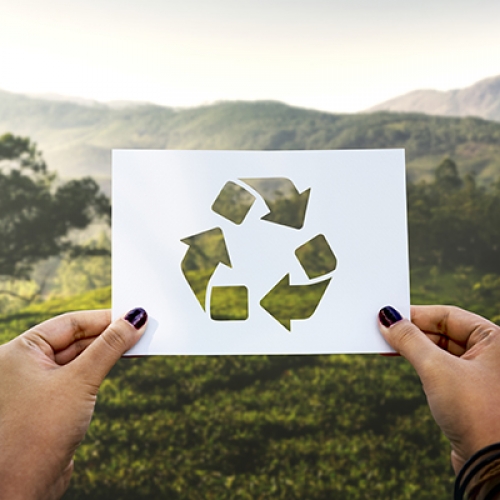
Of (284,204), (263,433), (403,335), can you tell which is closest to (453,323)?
(403,335)

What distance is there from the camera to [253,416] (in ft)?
9.48

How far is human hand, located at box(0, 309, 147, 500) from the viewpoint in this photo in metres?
0.88

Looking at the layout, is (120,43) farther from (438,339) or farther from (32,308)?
(438,339)

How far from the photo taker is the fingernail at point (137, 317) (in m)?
1.10

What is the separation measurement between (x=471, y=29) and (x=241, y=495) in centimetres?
357

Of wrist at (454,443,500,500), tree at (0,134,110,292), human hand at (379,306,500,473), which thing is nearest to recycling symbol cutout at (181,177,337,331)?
tree at (0,134,110,292)

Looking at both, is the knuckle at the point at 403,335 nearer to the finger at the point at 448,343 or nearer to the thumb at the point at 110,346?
the finger at the point at 448,343

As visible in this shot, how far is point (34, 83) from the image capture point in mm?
3697

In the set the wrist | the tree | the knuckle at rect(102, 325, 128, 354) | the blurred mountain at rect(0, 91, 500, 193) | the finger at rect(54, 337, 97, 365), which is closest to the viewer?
the wrist

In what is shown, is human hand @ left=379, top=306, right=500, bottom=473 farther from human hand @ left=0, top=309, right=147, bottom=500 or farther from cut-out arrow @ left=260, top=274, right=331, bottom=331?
cut-out arrow @ left=260, top=274, right=331, bottom=331

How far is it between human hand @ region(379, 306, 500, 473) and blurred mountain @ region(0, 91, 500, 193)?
9.53 feet

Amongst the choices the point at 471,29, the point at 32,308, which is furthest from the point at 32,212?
the point at 471,29

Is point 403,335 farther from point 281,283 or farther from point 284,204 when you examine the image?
point 284,204

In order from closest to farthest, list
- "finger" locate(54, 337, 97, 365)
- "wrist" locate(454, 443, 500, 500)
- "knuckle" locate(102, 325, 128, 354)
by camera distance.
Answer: "wrist" locate(454, 443, 500, 500), "knuckle" locate(102, 325, 128, 354), "finger" locate(54, 337, 97, 365)
